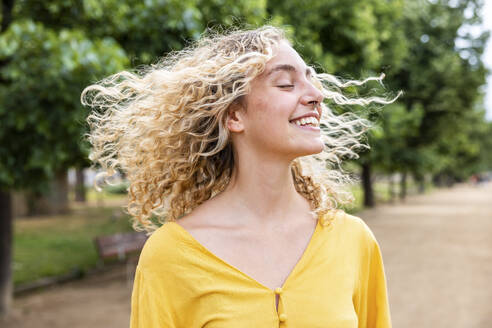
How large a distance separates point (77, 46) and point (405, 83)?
16.6 metres

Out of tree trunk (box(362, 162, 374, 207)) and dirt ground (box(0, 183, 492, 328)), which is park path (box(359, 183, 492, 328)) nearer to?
dirt ground (box(0, 183, 492, 328))

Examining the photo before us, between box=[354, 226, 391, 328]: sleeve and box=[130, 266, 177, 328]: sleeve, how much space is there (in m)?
0.72

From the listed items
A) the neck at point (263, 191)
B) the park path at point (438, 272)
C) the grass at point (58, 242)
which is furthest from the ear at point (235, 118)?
the grass at point (58, 242)

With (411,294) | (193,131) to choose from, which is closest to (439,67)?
(411,294)

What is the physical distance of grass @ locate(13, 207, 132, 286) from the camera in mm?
10852

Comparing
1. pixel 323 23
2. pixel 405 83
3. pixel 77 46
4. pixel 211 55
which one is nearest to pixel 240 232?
pixel 211 55

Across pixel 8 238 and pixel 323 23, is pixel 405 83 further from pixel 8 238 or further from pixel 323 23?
pixel 8 238

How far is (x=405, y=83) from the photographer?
1956cm

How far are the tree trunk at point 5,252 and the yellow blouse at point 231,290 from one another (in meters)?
6.65

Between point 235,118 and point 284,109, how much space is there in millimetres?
262

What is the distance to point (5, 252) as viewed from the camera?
25.5 feet

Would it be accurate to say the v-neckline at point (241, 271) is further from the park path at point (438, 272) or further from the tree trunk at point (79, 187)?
the tree trunk at point (79, 187)

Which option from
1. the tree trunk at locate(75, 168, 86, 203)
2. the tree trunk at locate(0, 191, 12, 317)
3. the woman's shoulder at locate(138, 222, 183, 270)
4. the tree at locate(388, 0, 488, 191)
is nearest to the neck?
the woman's shoulder at locate(138, 222, 183, 270)

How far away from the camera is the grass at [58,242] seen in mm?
10852
